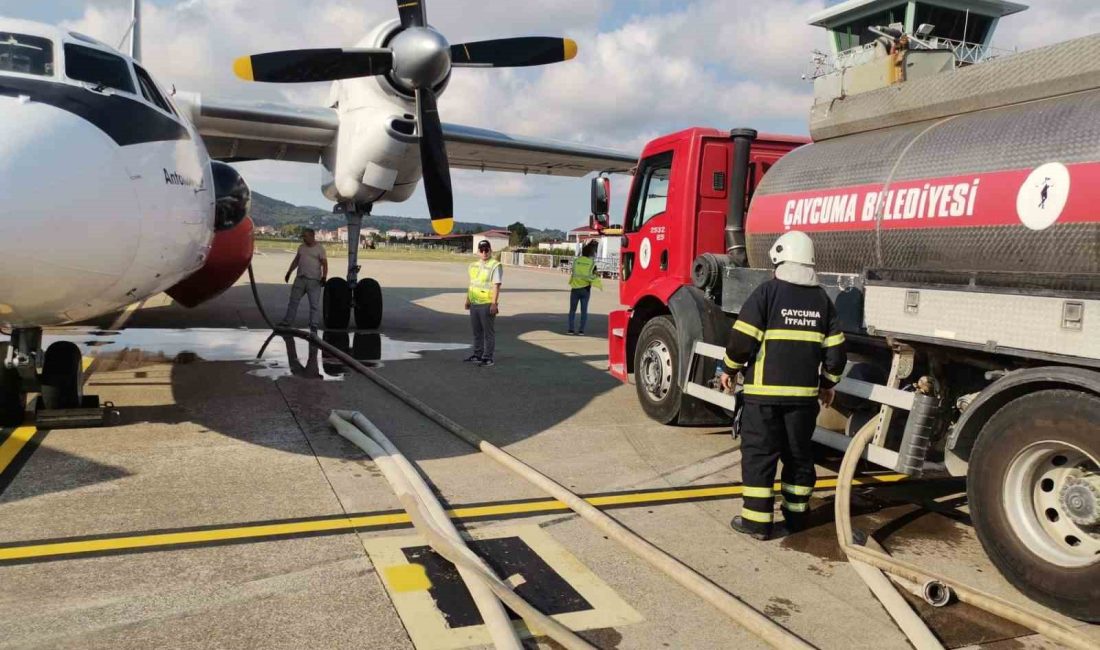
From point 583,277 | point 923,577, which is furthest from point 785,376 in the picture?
point 583,277

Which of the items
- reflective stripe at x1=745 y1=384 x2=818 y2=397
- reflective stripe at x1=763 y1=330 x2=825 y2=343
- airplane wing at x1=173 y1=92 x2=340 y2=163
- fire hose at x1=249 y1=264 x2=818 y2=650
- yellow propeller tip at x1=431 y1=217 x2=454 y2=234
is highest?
airplane wing at x1=173 y1=92 x2=340 y2=163

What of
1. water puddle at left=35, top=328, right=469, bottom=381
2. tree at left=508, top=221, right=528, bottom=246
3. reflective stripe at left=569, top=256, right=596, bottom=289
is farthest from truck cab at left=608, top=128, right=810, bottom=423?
tree at left=508, top=221, right=528, bottom=246

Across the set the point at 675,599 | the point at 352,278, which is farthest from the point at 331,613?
the point at 352,278

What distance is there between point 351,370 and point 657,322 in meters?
4.14

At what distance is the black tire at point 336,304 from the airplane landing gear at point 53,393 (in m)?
6.51

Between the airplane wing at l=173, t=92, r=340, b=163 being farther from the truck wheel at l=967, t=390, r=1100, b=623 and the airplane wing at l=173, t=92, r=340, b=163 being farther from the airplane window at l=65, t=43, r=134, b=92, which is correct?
the truck wheel at l=967, t=390, r=1100, b=623

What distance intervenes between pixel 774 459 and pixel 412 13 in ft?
28.5

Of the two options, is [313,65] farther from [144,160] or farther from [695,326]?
[695,326]

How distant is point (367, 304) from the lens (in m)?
13.5

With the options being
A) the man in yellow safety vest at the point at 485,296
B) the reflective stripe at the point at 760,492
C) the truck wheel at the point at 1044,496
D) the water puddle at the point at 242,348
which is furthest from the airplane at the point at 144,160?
the truck wheel at the point at 1044,496

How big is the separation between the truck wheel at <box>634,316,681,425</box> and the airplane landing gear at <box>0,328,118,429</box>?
466 centimetres

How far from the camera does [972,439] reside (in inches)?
167

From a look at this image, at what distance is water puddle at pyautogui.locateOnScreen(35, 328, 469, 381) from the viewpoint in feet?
32.0

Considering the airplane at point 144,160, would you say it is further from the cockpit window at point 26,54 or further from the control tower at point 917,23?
the control tower at point 917,23
